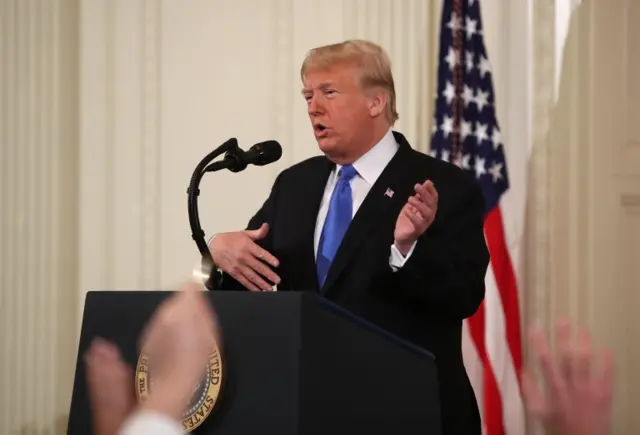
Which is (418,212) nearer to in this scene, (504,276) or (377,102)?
(377,102)

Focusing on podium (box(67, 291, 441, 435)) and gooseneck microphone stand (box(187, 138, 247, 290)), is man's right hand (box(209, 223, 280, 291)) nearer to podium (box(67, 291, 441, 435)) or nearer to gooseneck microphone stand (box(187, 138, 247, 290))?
gooseneck microphone stand (box(187, 138, 247, 290))

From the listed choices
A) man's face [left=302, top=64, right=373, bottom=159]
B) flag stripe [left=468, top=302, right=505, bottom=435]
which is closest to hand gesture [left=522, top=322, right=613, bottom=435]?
man's face [left=302, top=64, right=373, bottom=159]

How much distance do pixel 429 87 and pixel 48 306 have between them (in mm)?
2099

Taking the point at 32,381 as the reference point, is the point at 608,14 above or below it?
above

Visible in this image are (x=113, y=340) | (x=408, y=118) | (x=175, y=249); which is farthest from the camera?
(x=175, y=249)

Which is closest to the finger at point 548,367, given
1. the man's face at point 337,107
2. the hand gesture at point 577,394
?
the hand gesture at point 577,394

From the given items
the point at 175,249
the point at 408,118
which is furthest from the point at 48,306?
the point at 408,118

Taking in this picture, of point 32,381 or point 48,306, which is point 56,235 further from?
point 32,381

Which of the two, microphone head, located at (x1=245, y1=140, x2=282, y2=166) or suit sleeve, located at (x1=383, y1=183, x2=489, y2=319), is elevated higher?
microphone head, located at (x1=245, y1=140, x2=282, y2=166)

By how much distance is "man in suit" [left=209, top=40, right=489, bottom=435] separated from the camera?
2209 mm

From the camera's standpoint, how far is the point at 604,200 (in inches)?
155

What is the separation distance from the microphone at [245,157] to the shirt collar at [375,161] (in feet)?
1.44

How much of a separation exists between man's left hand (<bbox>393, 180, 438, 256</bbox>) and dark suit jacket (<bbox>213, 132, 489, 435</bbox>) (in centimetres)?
14

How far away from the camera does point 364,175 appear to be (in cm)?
262
